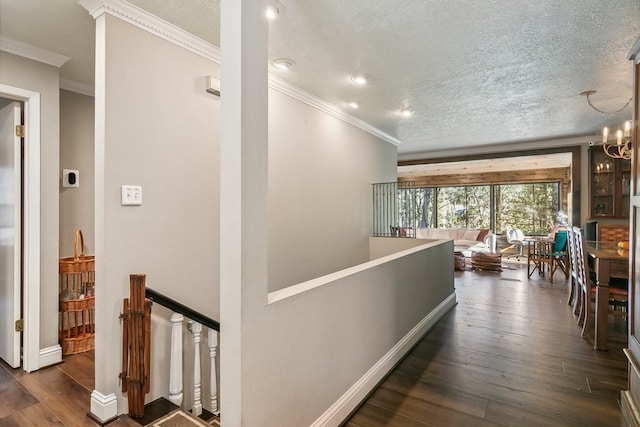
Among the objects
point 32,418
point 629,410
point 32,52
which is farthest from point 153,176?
point 629,410

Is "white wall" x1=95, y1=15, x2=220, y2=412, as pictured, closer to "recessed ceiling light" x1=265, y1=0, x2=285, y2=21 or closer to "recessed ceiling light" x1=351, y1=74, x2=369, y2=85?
"recessed ceiling light" x1=265, y1=0, x2=285, y2=21

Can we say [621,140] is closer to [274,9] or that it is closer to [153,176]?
[274,9]

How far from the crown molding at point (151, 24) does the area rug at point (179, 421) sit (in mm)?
2307

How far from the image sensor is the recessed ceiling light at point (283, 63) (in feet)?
8.95

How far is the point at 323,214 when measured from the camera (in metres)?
3.92

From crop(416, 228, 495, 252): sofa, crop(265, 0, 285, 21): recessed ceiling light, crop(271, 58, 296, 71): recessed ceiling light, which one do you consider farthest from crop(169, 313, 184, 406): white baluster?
crop(416, 228, 495, 252): sofa

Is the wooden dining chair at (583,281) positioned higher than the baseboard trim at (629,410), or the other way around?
the wooden dining chair at (583,281)

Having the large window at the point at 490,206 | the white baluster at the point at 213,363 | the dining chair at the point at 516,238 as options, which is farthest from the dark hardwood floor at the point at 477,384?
the dining chair at the point at 516,238

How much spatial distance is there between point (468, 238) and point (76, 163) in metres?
8.65

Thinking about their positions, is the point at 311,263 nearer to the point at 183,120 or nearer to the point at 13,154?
Answer: the point at 183,120

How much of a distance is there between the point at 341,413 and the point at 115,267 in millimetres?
1583

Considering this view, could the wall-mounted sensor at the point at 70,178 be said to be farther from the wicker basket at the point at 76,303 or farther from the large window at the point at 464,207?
the large window at the point at 464,207

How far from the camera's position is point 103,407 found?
6.15 ft

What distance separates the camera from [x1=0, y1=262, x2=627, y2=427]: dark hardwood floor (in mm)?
1973
